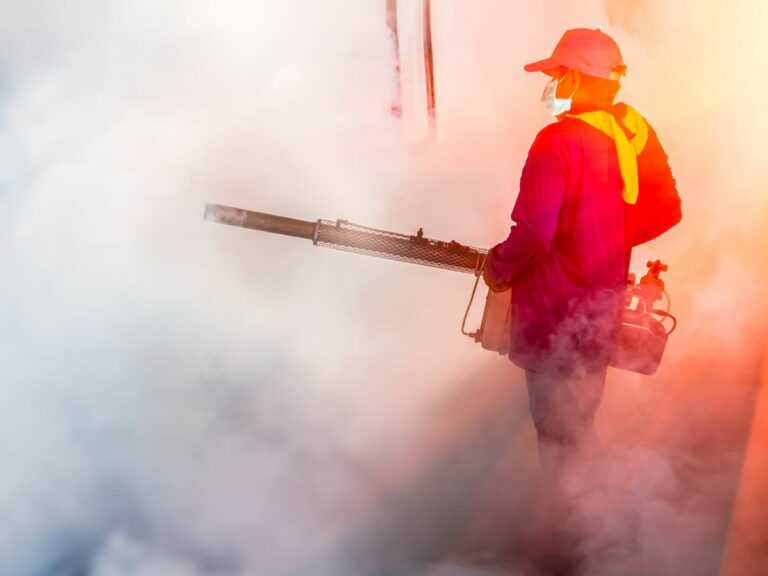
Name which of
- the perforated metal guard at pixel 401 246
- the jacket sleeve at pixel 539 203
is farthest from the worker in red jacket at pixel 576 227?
the perforated metal guard at pixel 401 246

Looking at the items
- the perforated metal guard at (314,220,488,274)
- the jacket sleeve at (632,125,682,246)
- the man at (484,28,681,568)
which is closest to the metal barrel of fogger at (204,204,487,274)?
the perforated metal guard at (314,220,488,274)

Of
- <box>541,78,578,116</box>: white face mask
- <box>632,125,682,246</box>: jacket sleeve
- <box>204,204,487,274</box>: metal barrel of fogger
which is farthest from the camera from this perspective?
<box>204,204,487,274</box>: metal barrel of fogger

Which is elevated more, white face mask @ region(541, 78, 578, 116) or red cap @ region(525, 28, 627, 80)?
red cap @ region(525, 28, 627, 80)

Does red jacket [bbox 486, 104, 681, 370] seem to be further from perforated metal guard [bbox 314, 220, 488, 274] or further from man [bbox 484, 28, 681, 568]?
perforated metal guard [bbox 314, 220, 488, 274]

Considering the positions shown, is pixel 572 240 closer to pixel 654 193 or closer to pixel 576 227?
pixel 576 227

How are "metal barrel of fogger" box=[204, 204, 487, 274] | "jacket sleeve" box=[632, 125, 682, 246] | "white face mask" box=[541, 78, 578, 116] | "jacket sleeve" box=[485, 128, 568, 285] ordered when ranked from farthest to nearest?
"metal barrel of fogger" box=[204, 204, 487, 274]
"jacket sleeve" box=[632, 125, 682, 246]
"white face mask" box=[541, 78, 578, 116]
"jacket sleeve" box=[485, 128, 568, 285]

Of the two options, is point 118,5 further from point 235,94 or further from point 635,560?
point 635,560

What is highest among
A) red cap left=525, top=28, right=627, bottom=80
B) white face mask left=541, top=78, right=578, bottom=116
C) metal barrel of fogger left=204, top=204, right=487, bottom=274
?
red cap left=525, top=28, right=627, bottom=80

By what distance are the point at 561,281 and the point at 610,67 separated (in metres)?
0.77

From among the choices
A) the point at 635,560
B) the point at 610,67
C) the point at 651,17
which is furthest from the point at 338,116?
the point at 635,560

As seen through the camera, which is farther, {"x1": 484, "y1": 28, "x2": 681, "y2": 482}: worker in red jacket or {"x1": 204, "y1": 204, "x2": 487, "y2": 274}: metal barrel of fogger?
{"x1": 204, "y1": 204, "x2": 487, "y2": 274}: metal barrel of fogger

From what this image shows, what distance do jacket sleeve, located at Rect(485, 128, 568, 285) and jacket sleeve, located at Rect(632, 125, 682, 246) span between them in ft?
1.36

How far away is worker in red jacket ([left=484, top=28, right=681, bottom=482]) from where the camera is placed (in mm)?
2303

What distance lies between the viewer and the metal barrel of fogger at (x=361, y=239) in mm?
2729
